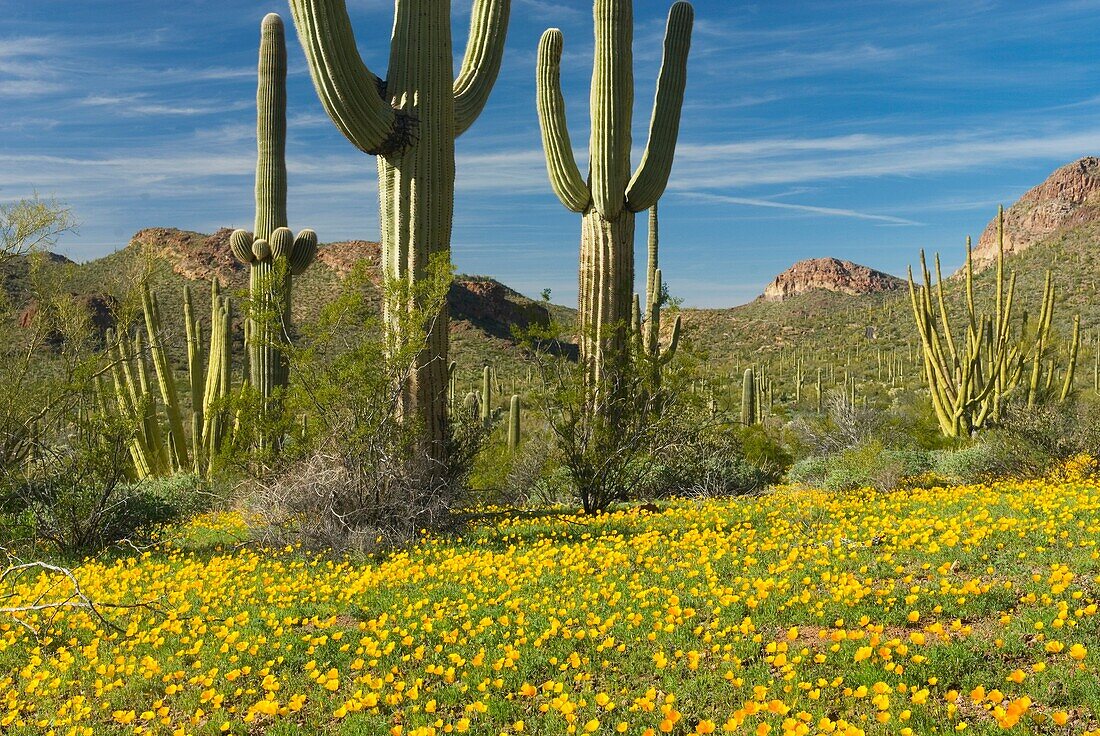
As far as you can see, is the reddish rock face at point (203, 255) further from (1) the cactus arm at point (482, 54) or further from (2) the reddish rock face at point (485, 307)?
(1) the cactus arm at point (482, 54)

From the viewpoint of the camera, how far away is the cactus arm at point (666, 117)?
13211mm

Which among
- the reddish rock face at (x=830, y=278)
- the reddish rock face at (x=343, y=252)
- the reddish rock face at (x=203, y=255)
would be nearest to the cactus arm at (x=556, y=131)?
the reddish rock face at (x=203, y=255)

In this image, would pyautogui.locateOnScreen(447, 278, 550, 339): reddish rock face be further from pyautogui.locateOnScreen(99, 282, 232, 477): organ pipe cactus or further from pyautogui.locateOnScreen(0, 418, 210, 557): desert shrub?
pyautogui.locateOnScreen(0, 418, 210, 557): desert shrub

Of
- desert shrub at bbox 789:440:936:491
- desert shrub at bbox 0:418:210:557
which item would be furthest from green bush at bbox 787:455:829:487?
desert shrub at bbox 0:418:210:557

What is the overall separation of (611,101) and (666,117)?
1226mm

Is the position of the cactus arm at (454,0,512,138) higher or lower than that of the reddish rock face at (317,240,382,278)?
lower

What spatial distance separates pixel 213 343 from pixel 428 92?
7.66 m

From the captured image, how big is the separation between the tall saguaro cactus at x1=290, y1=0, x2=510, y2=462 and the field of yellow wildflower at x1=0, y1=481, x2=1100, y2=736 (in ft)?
10.9

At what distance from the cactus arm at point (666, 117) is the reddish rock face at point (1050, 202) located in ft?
262

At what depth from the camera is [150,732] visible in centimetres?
436

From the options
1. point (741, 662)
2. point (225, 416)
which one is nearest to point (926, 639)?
point (741, 662)

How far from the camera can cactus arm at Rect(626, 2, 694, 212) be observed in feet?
43.3

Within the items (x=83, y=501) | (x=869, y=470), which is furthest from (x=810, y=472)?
(x=83, y=501)

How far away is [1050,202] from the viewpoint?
89188 mm
